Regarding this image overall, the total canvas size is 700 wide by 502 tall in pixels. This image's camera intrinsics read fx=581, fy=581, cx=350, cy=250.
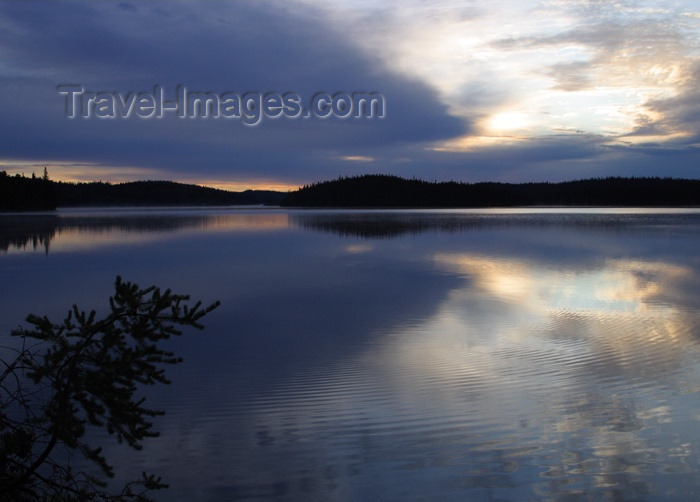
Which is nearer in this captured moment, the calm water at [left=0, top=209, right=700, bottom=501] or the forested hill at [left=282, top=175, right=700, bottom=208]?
the calm water at [left=0, top=209, right=700, bottom=501]

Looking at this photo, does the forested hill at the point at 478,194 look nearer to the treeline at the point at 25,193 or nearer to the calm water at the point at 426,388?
the treeline at the point at 25,193

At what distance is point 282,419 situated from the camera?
217 inches

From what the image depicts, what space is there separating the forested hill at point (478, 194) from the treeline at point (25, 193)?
7187 centimetres

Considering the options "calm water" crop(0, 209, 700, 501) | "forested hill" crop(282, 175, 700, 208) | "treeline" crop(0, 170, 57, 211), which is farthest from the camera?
"forested hill" crop(282, 175, 700, 208)

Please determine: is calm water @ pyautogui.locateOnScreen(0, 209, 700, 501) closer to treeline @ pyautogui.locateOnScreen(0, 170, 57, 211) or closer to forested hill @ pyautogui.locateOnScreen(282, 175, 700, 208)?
treeline @ pyautogui.locateOnScreen(0, 170, 57, 211)

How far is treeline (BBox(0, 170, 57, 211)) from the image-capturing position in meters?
77.2

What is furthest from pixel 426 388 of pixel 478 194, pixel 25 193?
pixel 478 194

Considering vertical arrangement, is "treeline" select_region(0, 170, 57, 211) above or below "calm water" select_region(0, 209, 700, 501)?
above

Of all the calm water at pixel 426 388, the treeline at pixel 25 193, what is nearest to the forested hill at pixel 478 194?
the treeline at pixel 25 193

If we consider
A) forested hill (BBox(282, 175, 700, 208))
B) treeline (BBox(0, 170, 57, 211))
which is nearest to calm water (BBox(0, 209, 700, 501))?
treeline (BBox(0, 170, 57, 211))

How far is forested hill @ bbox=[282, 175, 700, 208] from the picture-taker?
4845 inches

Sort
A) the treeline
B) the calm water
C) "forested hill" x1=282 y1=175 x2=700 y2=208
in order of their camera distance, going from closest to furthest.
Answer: the calm water
the treeline
"forested hill" x1=282 y1=175 x2=700 y2=208

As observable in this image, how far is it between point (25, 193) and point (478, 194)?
95.6 meters

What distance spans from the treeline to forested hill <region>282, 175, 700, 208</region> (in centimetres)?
7187
